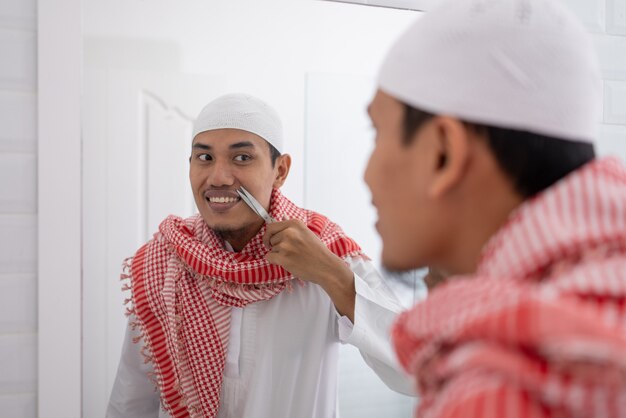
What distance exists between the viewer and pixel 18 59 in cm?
92

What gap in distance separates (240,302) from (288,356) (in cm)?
13

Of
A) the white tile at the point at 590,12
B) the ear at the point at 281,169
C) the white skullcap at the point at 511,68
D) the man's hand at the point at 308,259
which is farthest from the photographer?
the white tile at the point at 590,12

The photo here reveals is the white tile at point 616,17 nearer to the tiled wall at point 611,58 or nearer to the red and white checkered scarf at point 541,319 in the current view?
the tiled wall at point 611,58

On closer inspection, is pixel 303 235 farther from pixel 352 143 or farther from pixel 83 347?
pixel 83 347

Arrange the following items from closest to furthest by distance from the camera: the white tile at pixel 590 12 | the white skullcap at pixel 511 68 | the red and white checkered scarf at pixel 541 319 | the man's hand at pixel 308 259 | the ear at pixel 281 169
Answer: the red and white checkered scarf at pixel 541 319
the white skullcap at pixel 511 68
the man's hand at pixel 308 259
the ear at pixel 281 169
the white tile at pixel 590 12

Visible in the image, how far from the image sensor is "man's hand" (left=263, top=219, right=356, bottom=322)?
0.88 metres

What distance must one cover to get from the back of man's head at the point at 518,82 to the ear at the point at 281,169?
2.02 feet

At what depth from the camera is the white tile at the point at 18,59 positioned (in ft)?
3.00

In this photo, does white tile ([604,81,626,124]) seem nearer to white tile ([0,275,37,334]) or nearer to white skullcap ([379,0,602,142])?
white skullcap ([379,0,602,142])

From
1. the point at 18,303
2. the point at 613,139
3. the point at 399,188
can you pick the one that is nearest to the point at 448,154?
the point at 399,188

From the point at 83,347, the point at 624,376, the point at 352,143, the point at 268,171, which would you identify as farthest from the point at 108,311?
the point at 624,376

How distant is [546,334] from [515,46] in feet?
0.69

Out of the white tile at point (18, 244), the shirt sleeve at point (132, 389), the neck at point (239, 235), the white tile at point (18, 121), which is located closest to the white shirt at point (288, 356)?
the shirt sleeve at point (132, 389)

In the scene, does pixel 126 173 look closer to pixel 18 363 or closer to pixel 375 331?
pixel 18 363
